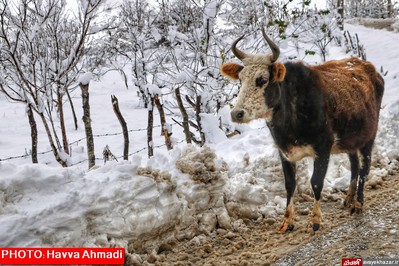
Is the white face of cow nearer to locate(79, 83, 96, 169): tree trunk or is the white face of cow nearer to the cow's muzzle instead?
the cow's muzzle

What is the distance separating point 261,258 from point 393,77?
11.6 meters

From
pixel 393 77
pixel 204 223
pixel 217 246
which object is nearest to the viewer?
pixel 217 246

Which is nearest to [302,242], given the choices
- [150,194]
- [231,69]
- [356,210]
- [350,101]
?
[356,210]

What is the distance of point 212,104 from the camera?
8867 millimetres

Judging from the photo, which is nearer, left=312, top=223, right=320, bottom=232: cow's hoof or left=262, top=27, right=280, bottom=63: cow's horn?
left=262, top=27, right=280, bottom=63: cow's horn

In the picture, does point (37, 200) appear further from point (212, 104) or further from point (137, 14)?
point (137, 14)

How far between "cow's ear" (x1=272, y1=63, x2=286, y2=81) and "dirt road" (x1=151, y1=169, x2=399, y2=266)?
1.62 metres

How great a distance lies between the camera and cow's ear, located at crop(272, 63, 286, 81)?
3.86 m

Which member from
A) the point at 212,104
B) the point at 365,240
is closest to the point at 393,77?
the point at 212,104

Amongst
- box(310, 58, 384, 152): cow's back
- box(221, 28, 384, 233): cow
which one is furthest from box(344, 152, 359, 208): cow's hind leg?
box(310, 58, 384, 152): cow's back

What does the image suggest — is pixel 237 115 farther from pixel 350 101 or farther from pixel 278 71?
pixel 350 101

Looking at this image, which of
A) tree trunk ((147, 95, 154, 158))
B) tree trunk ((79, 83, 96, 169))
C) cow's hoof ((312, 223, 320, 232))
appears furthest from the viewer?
tree trunk ((147, 95, 154, 158))

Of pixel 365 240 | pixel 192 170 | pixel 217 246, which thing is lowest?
pixel 217 246

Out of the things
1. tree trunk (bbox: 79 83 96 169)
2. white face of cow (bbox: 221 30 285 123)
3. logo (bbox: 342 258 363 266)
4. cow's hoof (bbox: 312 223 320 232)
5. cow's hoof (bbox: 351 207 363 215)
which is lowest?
cow's hoof (bbox: 351 207 363 215)
